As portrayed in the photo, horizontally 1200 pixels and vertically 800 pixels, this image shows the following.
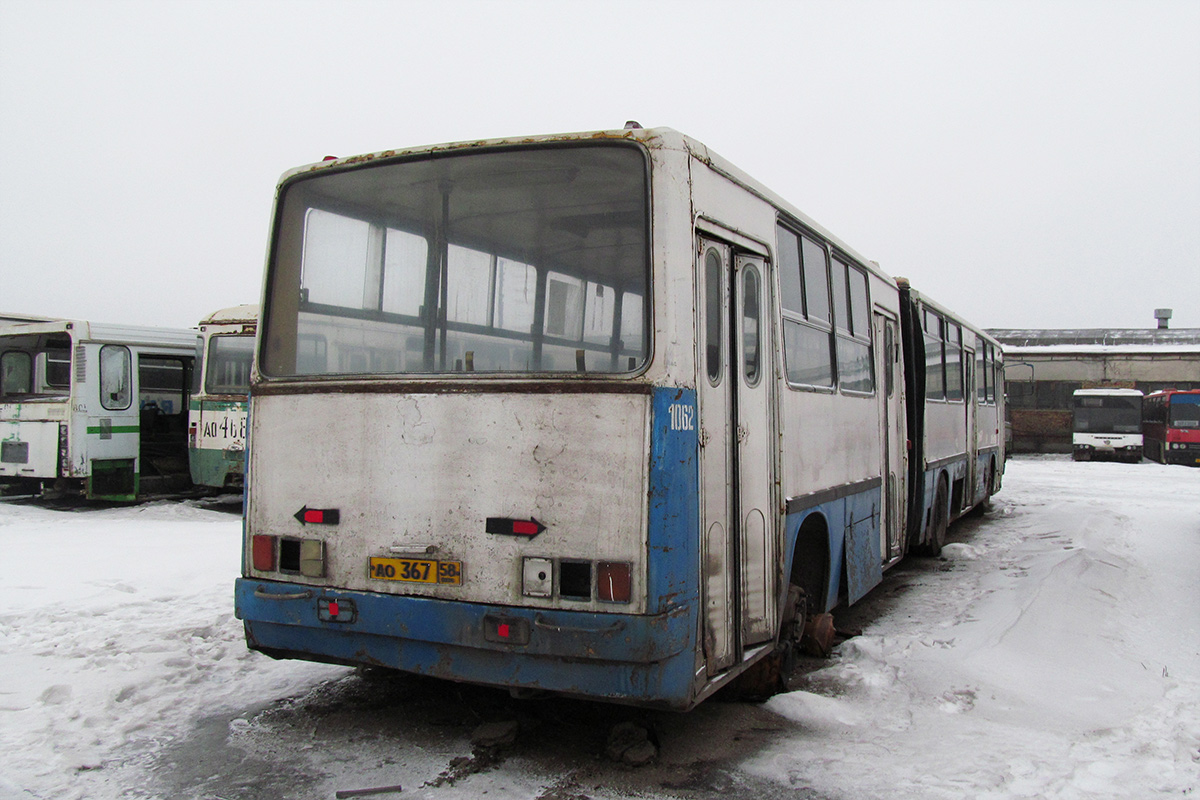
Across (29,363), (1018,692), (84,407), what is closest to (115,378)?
(84,407)

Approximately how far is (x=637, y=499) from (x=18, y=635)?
15.7 ft

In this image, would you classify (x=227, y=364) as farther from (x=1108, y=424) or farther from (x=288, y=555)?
(x=1108, y=424)

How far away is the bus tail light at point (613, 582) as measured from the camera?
3.91 m

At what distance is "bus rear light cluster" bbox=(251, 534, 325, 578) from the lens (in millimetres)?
4496

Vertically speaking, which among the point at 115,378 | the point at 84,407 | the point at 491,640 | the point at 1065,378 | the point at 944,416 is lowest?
the point at 491,640

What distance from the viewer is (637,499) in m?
3.93

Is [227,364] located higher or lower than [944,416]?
higher

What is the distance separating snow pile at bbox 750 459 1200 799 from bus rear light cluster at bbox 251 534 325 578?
2.38m

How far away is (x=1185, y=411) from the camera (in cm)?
3117

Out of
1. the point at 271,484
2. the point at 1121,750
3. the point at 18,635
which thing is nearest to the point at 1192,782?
the point at 1121,750

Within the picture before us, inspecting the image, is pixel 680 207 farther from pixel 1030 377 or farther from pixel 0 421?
pixel 1030 377

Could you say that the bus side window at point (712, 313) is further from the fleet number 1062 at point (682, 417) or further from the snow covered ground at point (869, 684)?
the snow covered ground at point (869, 684)

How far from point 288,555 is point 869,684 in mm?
3563

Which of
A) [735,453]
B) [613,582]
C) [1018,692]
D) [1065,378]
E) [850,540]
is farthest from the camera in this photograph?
[1065,378]
